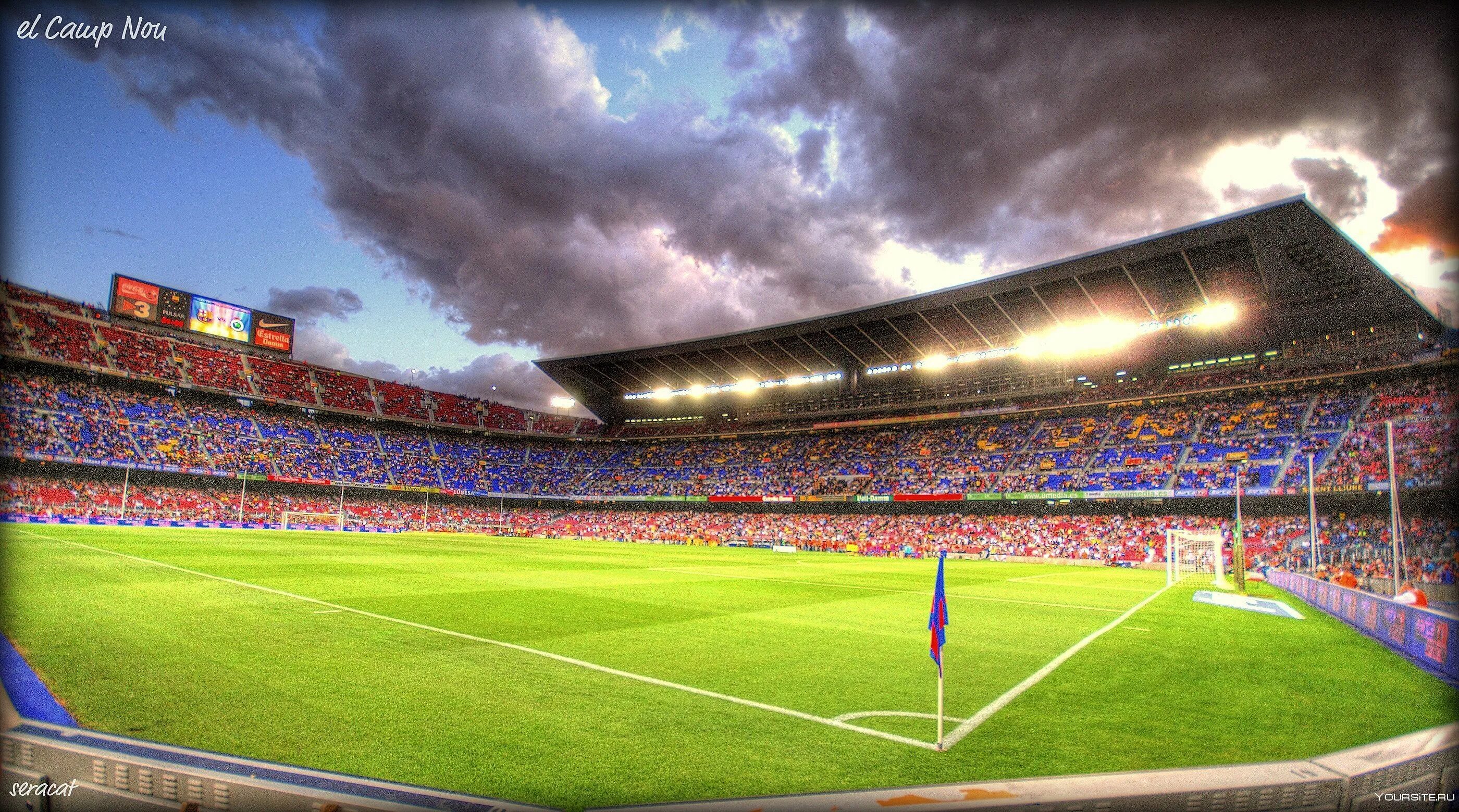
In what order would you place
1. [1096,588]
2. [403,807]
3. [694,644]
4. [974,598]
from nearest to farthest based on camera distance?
[403,807]
[694,644]
[974,598]
[1096,588]

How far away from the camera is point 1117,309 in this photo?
4600cm

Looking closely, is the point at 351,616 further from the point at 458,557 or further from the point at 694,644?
the point at 458,557

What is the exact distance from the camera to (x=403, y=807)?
3051mm

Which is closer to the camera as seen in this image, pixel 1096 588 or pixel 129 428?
pixel 1096 588

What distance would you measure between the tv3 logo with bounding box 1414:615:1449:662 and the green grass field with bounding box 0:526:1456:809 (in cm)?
44

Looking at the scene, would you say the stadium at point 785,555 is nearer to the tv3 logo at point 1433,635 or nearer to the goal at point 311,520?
the tv3 logo at point 1433,635

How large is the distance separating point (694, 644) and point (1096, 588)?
19362 mm

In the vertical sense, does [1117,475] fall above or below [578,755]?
above

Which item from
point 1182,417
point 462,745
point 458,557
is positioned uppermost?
point 1182,417

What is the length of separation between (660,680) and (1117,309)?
48367 millimetres

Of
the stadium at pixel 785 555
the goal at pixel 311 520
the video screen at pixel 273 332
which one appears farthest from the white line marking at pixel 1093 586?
the video screen at pixel 273 332

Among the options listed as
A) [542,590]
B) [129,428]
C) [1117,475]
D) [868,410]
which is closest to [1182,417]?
[1117,475]

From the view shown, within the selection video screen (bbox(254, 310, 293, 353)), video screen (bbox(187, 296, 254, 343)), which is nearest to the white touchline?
video screen (bbox(187, 296, 254, 343))

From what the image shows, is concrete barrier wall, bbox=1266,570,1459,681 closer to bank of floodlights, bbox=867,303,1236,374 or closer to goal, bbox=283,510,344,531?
bank of floodlights, bbox=867,303,1236,374
